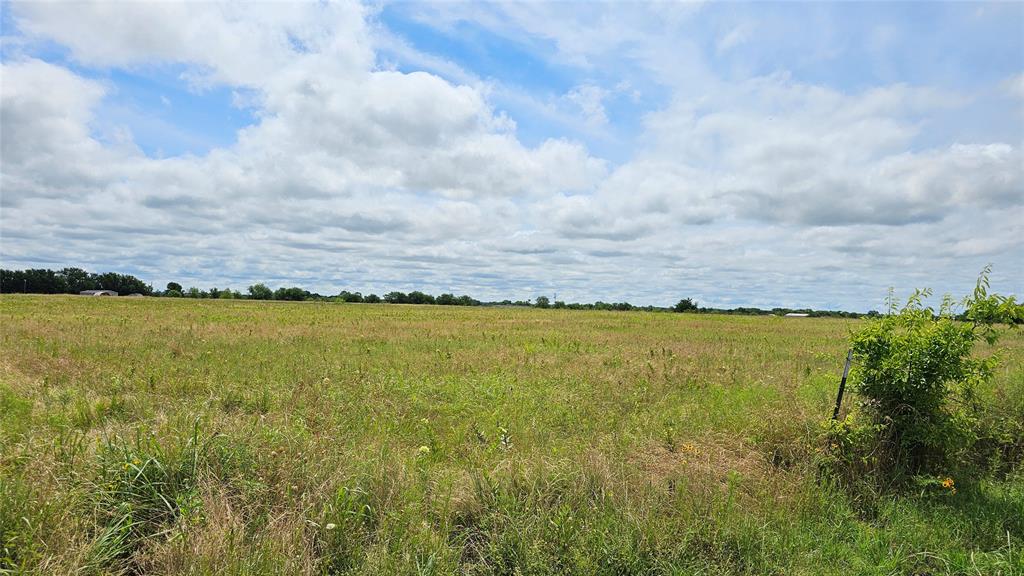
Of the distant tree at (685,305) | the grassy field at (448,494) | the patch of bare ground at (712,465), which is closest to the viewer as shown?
the grassy field at (448,494)

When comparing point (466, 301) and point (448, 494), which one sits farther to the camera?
point (466, 301)

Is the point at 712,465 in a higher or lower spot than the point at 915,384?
lower

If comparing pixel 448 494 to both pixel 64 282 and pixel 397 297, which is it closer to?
pixel 397 297

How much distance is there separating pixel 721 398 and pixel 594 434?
3700 mm

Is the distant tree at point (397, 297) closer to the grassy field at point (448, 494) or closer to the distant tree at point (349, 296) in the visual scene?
the distant tree at point (349, 296)

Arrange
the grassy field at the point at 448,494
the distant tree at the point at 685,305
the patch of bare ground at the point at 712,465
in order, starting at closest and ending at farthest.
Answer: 1. the grassy field at the point at 448,494
2. the patch of bare ground at the point at 712,465
3. the distant tree at the point at 685,305

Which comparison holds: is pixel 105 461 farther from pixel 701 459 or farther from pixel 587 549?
pixel 701 459

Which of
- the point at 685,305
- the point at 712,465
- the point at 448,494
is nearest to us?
the point at 448,494

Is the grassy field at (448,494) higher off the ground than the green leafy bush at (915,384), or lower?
lower

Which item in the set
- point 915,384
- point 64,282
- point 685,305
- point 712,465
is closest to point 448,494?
point 712,465

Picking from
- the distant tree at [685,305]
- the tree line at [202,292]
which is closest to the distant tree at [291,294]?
the tree line at [202,292]

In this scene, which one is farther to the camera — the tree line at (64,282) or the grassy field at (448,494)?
the tree line at (64,282)

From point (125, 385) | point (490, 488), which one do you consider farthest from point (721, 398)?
point (125, 385)

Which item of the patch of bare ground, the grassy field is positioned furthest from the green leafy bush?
the patch of bare ground
